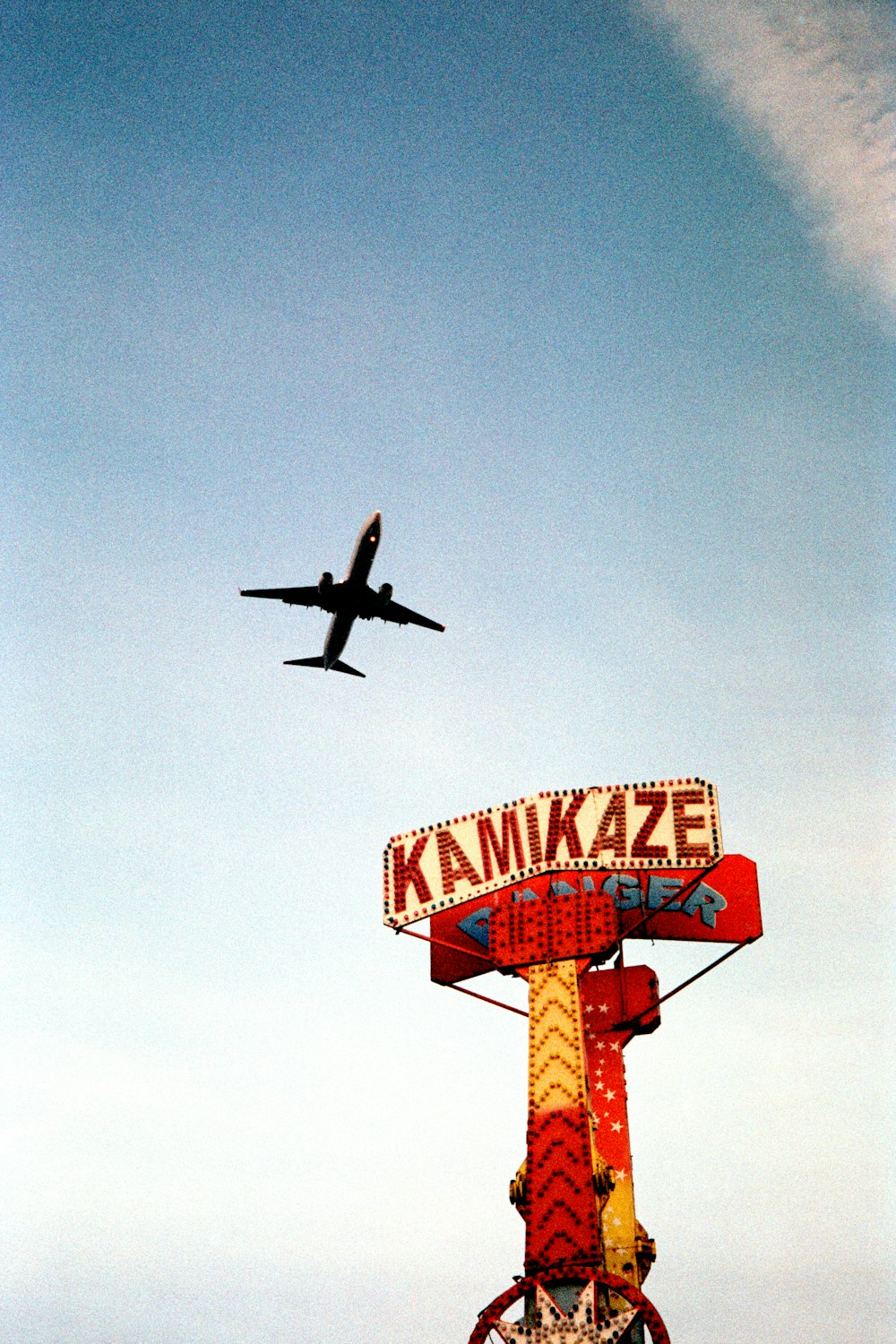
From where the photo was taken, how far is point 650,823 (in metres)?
25.9

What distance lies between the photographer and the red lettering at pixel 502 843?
26.4 m

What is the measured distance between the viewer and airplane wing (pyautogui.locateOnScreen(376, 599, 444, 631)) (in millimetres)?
51625

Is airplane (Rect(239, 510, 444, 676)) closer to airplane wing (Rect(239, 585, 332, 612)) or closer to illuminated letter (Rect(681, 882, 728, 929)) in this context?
airplane wing (Rect(239, 585, 332, 612))

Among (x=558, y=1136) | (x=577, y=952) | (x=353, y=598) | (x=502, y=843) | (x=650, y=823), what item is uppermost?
(x=353, y=598)

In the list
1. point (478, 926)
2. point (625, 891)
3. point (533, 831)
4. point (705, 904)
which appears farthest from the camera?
point (625, 891)

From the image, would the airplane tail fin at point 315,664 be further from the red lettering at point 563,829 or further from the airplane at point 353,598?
the red lettering at point 563,829

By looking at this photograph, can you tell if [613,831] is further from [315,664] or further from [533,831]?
[315,664]

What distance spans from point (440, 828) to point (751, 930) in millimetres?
9015

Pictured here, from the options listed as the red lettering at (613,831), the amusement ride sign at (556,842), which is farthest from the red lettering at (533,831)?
the red lettering at (613,831)

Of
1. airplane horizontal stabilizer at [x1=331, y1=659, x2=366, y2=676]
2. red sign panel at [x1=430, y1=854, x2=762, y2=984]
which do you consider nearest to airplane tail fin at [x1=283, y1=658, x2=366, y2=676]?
airplane horizontal stabilizer at [x1=331, y1=659, x2=366, y2=676]

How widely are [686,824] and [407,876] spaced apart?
20.6 ft

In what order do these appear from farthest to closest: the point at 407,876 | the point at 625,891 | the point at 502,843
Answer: the point at 625,891 < the point at 407,876 < the point at 502,843

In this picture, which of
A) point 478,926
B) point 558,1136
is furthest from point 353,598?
point 558,1136

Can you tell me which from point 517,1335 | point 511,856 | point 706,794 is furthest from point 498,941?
point 517,1335
